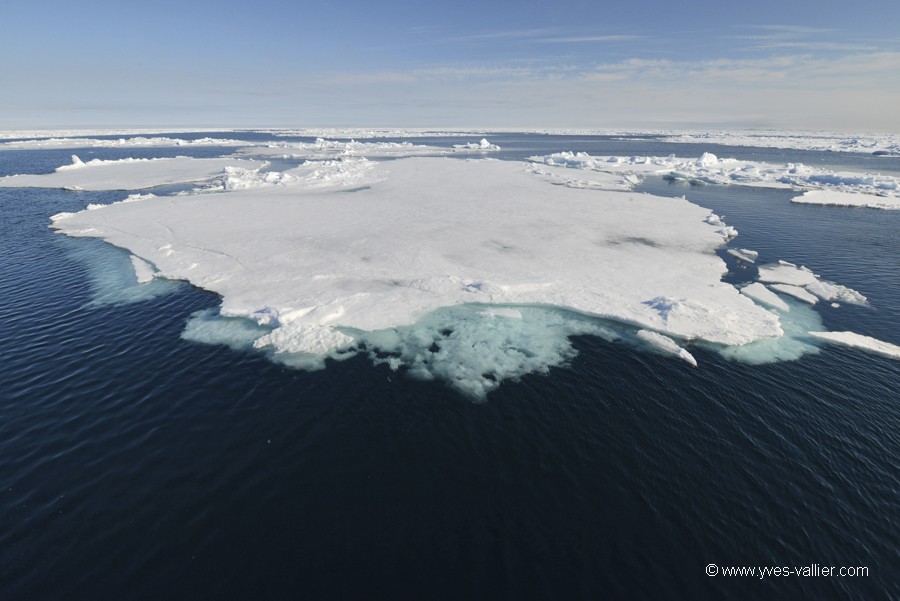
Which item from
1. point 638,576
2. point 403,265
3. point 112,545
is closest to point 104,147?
point 403,265

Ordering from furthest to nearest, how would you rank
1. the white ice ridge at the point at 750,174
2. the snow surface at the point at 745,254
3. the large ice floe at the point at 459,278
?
the white ice ridge at the point at 750,174 → the snow surface at the point at 745,254 → the large ice floe at the point at 459,278

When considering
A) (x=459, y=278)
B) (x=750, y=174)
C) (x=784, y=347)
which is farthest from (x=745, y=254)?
(x=750, y=174)

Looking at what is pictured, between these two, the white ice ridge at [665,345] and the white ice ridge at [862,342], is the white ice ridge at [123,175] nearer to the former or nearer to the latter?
the white ice ridge at [665,345]

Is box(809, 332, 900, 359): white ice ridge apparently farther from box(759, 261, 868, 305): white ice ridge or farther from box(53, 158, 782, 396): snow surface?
box(759, 261, 868, 305): white ice ridge

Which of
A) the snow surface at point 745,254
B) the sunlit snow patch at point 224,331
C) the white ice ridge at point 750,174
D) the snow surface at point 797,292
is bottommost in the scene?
the sunlit snow patch at point 224,331

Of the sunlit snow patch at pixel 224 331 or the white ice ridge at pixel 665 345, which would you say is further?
the sunlit snow patch at pixel 224 331

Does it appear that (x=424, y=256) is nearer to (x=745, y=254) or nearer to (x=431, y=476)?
(x=431, y=476)

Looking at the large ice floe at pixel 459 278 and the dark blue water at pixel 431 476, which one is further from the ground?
the large ice floe at pixel 459 278

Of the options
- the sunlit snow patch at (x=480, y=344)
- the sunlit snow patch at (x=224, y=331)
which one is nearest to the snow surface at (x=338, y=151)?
the sunlit snow patch at (x=224, y=331)

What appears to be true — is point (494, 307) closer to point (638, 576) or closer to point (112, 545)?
point (638, 576)

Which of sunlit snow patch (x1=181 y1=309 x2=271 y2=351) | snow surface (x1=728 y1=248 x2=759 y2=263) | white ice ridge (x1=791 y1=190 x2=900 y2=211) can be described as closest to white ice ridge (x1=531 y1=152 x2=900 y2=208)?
white ice ridge (x1=791 y1=190 x2=900 y2=211)
